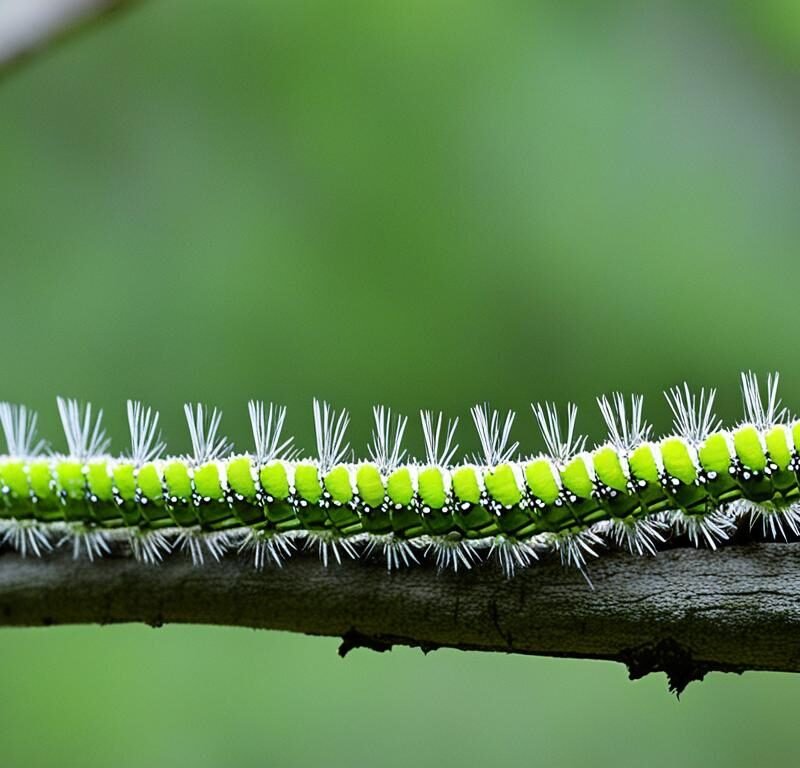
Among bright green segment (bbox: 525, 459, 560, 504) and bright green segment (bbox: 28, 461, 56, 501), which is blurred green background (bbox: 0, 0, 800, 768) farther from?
bright green segment (bbox: 525, 459, 560, 504)

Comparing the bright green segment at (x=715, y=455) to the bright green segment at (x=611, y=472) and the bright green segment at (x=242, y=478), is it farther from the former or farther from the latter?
the bright green segment at (x=242, y=478)

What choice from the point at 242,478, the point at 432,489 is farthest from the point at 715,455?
the point at 242,478

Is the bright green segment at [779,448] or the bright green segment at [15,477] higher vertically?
the bright green segment at [15,477]

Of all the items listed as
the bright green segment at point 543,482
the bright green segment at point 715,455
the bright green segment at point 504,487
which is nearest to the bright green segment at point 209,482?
the bright green segment at point 504,487

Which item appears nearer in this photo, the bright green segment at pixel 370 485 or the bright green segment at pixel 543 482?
the bright green segment at pixel 543 482

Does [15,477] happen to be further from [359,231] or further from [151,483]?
[359,231]
